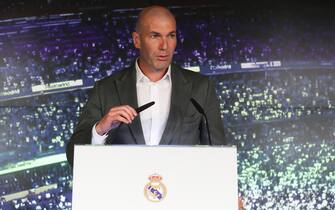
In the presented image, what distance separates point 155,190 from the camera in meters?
1.53

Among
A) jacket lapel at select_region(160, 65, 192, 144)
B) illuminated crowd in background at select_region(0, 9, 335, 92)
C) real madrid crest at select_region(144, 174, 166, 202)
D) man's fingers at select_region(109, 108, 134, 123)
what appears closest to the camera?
real madrid crest at select_region(144, 174, 166, 202)

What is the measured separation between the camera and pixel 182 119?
2121 mm

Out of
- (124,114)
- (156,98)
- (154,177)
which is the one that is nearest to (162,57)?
(156,98)

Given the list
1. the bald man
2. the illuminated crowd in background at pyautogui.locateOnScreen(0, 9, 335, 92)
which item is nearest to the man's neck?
the bald man

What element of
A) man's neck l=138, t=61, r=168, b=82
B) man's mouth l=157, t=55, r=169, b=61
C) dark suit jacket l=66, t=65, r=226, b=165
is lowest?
dark suit jacket l=66, t=65, r=226, b=165

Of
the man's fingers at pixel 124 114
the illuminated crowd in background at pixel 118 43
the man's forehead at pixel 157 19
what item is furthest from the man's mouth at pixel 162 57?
the illuminated crowd in background at pixel 118 43

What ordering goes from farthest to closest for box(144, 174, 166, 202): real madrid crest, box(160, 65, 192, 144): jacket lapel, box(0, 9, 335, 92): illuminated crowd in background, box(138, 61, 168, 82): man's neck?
box(0, 9, 335, 92): illuminated crowd in background → box(138, 61, 168, 82): man's neck → box(160, 65, 192, 144): jacket lapel → box(144, 174, 166, 202): real madrid crest

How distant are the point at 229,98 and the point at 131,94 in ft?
4.20

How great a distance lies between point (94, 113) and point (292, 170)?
1622 millimetres

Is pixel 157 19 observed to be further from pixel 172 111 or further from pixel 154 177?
pixel 154 177

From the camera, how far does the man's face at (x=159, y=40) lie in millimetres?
2146

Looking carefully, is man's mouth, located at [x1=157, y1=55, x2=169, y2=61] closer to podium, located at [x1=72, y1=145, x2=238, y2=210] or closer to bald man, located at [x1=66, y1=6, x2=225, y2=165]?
bald man, located at [x1=66, y1=6, x2=225, y2=165]

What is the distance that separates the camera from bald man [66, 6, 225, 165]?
211 cm

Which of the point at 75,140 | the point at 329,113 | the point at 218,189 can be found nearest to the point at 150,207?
the point at 218,189
